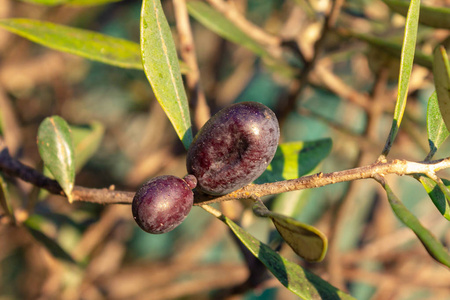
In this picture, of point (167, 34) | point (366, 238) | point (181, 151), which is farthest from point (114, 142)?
point (167, 34)

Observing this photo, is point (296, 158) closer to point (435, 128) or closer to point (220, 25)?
point (435, 128)

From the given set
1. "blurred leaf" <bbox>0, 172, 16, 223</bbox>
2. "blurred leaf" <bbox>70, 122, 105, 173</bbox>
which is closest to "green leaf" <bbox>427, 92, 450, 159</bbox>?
"blurred leaf" <bbox>0, 172, 16, 223</bbox>

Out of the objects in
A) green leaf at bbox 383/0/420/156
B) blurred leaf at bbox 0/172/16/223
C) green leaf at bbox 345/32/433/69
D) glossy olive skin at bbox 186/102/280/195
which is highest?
green leaf at bbox 383/0/420/156

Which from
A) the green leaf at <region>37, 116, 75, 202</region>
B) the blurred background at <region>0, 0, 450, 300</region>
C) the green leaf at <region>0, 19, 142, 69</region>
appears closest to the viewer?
the green leaf at <region>37, 116, 75, 202</region>

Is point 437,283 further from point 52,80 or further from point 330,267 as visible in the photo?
point 52,80

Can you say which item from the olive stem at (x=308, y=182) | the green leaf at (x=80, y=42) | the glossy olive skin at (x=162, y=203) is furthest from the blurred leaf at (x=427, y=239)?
the green leaf at (x=80, y=42)

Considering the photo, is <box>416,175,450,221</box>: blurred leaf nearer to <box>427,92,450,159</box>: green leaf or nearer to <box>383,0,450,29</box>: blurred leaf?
<box>427,92,450,159</box>: green leaf
